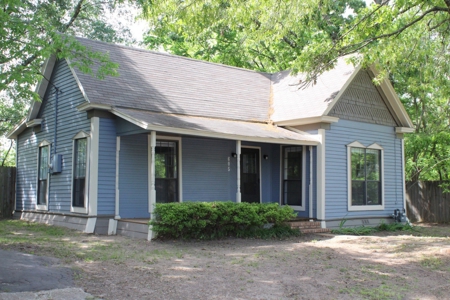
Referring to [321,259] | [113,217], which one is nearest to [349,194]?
[321,259]

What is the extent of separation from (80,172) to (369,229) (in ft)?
27.8

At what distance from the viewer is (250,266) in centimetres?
859

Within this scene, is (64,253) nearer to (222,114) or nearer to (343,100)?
(222,114)

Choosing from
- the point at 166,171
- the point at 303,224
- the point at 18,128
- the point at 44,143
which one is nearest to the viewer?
the point at 303,224

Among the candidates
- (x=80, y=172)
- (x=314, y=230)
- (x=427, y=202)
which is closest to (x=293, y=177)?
(x=314, y=230)

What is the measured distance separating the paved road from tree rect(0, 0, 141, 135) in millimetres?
3899

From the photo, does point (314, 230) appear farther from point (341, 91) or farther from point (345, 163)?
point (341, 91)

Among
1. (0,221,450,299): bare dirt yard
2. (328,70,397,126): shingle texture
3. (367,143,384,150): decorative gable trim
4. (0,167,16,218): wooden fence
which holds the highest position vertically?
(328,70,397,126): shingle texture

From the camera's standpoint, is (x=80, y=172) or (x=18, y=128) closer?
(x=80, y=172)

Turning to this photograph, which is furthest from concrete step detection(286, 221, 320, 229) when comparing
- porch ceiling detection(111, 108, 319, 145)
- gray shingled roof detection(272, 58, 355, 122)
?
gray shingled roof detection(272, 58, 355, 122)

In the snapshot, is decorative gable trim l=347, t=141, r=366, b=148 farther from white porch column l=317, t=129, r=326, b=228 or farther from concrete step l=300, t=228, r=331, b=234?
concrete step l=300, t=228, r=331, b=234

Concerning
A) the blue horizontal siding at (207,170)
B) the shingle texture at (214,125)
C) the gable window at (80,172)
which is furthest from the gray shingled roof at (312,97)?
the gable window at (80,172)

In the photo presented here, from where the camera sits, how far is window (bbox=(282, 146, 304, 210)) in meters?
14.9

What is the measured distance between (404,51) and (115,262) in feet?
30.3
